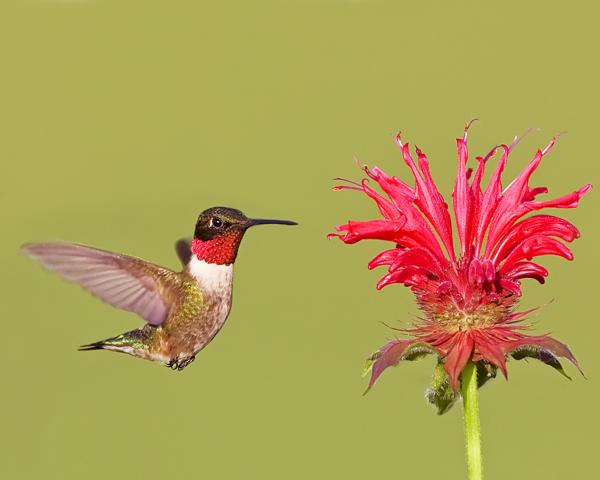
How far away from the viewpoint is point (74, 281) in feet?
8.95

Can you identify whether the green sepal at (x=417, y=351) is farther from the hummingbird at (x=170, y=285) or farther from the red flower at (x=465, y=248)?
the hummingbird at (x=170, y=285)

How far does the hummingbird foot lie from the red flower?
0.80m

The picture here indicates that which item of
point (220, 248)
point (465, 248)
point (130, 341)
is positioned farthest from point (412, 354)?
point (130, 341)

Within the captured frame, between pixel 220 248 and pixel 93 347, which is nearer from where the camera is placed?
pixel 220 248

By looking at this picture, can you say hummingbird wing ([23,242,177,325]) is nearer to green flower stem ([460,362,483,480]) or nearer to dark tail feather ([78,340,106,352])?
dark tail feather ([78,340,106,352])

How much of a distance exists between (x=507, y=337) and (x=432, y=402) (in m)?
0.28

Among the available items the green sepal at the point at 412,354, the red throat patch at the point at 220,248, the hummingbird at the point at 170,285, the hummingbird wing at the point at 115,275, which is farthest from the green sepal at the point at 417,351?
the hummingbird wing at the point at 115,275

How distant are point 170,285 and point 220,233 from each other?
314 mm

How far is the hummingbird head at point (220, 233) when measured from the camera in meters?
2.86

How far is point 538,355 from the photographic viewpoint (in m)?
2.32

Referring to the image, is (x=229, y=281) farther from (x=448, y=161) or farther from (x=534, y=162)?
(x=448, y=161)

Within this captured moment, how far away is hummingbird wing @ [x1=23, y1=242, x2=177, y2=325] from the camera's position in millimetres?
2727

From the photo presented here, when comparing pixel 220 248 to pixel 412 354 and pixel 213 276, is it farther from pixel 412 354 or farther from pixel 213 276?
pixel 412 354

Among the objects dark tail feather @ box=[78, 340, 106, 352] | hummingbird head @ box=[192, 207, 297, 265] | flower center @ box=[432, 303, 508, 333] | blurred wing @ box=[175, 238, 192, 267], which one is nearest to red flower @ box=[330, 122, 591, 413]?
flower center @ box=[432, 303, 508, 333]
